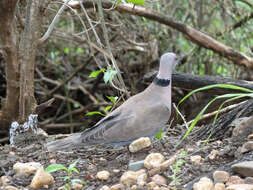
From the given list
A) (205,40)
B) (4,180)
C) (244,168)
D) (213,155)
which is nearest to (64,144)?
(4,180)

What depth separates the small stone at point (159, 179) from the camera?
2.14 metres

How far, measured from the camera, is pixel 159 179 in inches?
85.4

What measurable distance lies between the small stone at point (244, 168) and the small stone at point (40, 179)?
1.01m

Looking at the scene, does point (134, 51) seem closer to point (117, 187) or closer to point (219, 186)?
point (117, 187)

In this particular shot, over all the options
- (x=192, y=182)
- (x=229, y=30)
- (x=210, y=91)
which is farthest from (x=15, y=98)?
(x=229, y=30)

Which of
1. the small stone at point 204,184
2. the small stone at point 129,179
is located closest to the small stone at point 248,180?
the small stone at point 204,184

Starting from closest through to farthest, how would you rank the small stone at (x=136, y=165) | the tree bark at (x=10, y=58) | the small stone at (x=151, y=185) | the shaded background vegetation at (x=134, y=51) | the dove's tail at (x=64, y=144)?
1. the small stone at (x=151, y=185)
2. the small stone at (x=136, y=165)
3. the dove's tail at (x=64, y=144)
4. the tree bark at (x=10, y=58)
5. the shaded background vegetation at (x=134, y=51)

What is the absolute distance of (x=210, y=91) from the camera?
3.54 metres

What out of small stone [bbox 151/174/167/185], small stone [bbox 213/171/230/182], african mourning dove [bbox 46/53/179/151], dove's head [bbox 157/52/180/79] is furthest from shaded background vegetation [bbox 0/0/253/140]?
small stone [bbox 213/171/230/182]

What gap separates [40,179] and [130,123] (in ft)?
2.84

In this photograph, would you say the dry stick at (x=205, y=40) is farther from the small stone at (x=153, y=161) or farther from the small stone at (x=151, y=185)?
the small stone at (x=151, y=185)

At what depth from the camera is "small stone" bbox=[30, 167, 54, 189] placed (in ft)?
7.29

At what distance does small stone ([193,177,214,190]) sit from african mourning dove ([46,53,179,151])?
3.09 ft

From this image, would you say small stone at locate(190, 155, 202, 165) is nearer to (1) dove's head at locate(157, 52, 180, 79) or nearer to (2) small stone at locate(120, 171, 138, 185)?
(2) small stone at locate(120, 171, 138, 185)
